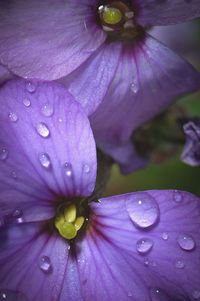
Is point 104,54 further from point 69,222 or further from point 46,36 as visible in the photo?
point 69,222

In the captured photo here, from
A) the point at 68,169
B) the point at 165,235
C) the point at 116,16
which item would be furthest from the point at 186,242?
the point at 116,16

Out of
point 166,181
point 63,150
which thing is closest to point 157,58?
point 63,150

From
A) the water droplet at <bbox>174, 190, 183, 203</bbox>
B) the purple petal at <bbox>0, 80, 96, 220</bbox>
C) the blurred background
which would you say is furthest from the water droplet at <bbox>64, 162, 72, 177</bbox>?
the blurred background

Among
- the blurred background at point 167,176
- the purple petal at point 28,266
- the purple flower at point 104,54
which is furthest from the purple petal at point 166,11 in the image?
the blurred background at point 167,176

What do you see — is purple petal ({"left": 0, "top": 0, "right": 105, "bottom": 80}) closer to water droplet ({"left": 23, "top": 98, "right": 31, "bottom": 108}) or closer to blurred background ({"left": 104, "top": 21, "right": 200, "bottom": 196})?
water droplet ({"left": 23, "top": 98, "right": 31, "bottom": 108})

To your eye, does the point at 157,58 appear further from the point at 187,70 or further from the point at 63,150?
the point at 63,150

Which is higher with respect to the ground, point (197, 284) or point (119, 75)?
point (119, 75)
